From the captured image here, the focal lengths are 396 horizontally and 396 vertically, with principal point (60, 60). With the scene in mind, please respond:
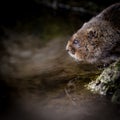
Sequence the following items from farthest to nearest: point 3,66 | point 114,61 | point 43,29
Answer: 1. point 43,29
2. point 3,66
3. point 114,61

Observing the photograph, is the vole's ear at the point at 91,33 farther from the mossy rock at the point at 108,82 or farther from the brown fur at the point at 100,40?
the mossy rock at the point at 108,82

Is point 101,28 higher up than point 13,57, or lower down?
lower down

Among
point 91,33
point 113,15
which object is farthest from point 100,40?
point 113,15

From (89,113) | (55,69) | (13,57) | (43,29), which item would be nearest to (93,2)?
(43,29)

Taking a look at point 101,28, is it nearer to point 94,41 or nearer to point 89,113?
point 94,41

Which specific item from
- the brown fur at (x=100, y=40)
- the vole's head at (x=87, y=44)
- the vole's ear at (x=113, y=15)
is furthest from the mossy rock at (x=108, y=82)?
the vole's ear at (x=113, y=15)
